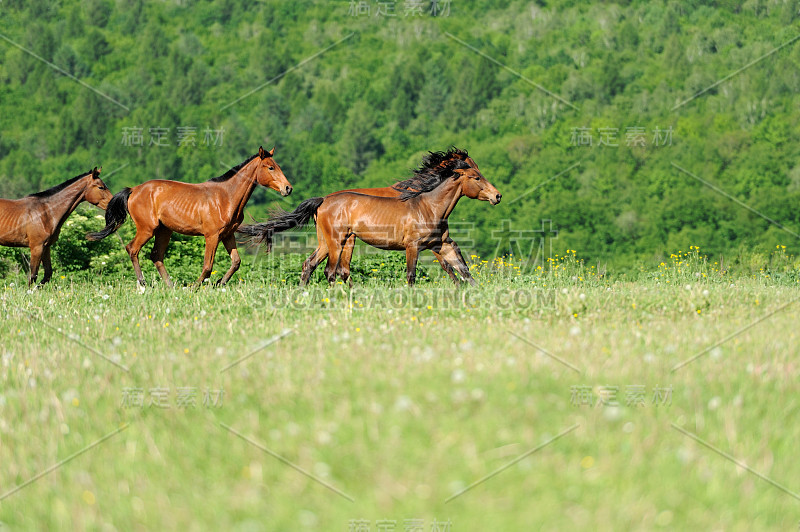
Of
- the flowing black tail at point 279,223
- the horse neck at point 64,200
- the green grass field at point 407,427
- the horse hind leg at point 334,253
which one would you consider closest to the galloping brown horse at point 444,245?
the horse hind leg at point 334,253

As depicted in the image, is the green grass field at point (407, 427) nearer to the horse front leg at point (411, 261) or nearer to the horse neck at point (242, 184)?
the horse front leg at point (411, 261)

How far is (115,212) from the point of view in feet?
44.6

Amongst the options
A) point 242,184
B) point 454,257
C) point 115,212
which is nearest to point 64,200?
point 115,212

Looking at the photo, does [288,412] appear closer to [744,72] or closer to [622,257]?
[622,257]

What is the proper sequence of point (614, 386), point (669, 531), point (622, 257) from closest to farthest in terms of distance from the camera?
point (669, 531), point (614, 386), point (622, 257)

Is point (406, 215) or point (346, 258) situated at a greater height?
point (406, 215)

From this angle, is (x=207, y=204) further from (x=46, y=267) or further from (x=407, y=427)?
(x=407, y=427)

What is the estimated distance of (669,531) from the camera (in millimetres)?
3926

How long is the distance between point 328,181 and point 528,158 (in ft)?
76.0

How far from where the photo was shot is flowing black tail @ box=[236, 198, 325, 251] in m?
12.5

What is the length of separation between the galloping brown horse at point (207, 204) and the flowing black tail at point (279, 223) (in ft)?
0.87

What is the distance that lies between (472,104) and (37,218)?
97437 millimetres

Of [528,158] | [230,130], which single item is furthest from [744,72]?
[230,130]

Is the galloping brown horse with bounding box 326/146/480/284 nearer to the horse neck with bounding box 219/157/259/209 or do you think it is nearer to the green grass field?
the horse neck with bounding box 219/157/259/209
